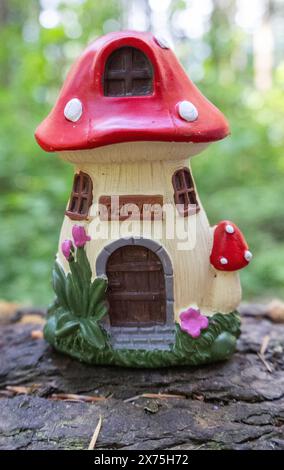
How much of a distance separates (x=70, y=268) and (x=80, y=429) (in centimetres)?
71

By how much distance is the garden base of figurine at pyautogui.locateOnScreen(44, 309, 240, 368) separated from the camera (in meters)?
2.19

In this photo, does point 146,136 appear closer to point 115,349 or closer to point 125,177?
point 125,177

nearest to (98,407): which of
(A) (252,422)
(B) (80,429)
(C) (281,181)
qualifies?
(B) (80,429)

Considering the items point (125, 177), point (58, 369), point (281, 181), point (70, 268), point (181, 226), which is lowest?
point (58, 369)

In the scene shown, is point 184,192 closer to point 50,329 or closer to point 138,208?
point 138,208

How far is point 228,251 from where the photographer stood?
224 centimetres

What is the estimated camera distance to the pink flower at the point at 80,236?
2.19 meters

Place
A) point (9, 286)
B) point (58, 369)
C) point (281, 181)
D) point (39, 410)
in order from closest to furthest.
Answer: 1. point (39, 410)
2. point (58, 369)
3. point (9, 286)
4. point (281, 181)

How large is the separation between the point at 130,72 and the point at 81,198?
590 mm

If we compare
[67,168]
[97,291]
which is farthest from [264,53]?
[97,291]

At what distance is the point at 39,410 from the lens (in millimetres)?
2010

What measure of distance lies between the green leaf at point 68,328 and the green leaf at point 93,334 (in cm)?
4

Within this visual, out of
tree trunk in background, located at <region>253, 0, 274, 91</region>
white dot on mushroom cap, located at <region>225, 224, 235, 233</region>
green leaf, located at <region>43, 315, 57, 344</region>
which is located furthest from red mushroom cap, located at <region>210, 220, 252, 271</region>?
tree trunk in background, located at <region>253, 0, 274, 91</region>

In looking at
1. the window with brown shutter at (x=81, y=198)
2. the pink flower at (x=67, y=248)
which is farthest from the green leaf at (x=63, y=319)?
the window with brown shutter at (x=81, y=198)
